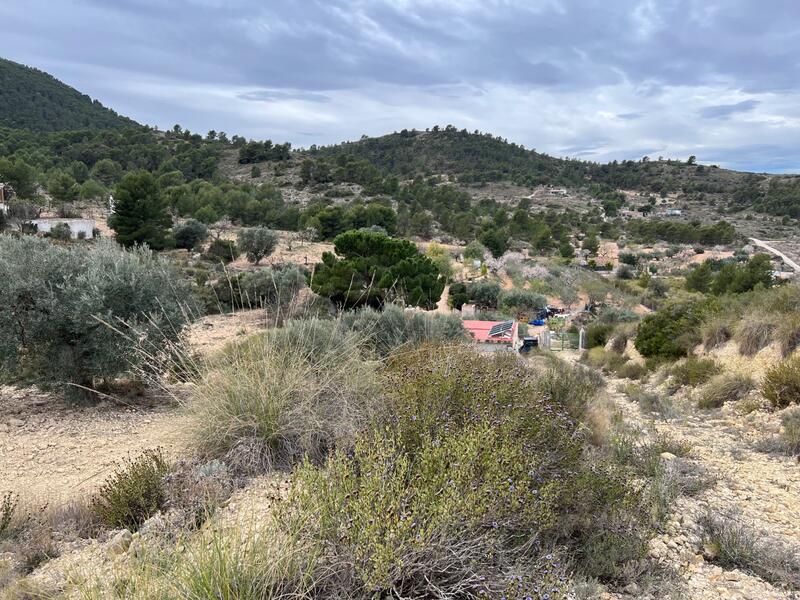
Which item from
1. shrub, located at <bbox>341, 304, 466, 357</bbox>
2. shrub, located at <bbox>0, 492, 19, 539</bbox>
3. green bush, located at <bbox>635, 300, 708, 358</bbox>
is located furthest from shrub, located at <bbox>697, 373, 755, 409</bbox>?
shrub, located at <bbox>0, 492, 19, 539</bbox>

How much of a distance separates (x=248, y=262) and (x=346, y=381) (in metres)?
26.3

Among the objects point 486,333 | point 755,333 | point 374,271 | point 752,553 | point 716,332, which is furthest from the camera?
point 374,271

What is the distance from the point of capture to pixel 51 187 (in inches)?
1529

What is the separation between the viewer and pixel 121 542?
2943 millimetres

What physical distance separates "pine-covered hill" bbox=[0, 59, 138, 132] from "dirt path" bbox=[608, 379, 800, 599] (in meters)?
88.8

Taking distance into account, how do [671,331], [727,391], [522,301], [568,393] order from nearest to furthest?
[568,393]
[727,391]
[671,331]
[522,301]

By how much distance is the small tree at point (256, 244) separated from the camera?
28984 millimetres

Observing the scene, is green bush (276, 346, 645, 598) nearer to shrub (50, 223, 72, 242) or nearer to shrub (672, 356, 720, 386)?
shrub (672, 356, 720, 386)

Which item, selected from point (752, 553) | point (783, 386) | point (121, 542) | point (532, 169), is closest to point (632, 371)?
point (783, 386)

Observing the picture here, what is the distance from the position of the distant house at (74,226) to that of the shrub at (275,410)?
33180mm

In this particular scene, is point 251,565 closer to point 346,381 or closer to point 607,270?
point 346,381

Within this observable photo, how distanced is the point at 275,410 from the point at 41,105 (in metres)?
99.8

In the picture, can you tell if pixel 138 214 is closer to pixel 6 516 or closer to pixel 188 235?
pixel 188 235

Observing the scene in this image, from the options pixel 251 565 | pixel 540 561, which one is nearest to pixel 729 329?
pixel 540 561
